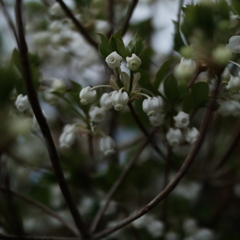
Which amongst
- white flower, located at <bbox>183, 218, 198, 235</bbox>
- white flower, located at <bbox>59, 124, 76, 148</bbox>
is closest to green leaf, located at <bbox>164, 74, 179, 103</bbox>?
white flower, located at <bbox>59, 124, 76, 148</bbox>

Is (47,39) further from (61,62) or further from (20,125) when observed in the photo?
(20,125)

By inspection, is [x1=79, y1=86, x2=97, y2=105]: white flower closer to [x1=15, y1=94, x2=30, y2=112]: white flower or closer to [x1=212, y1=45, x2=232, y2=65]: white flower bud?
[x1=15, y1=94, x2=30, y2=112]: white flower

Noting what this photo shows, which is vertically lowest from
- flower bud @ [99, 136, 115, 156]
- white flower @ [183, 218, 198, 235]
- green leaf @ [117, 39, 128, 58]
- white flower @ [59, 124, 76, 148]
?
white flower @ [183, 218, 198, 235]

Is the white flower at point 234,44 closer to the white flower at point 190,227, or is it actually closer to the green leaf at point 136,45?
the green leaf at point 136,45

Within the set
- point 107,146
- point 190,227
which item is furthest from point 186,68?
point 190,227


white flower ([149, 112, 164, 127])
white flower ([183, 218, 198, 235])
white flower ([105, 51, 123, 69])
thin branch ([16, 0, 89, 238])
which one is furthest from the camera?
white flower ([183, 218, 198, 235])

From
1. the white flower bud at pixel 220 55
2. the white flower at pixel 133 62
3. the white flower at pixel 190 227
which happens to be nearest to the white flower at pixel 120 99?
the white flower at pixel 133 62

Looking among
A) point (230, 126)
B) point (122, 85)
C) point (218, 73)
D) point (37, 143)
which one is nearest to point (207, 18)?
point (218, 73)
